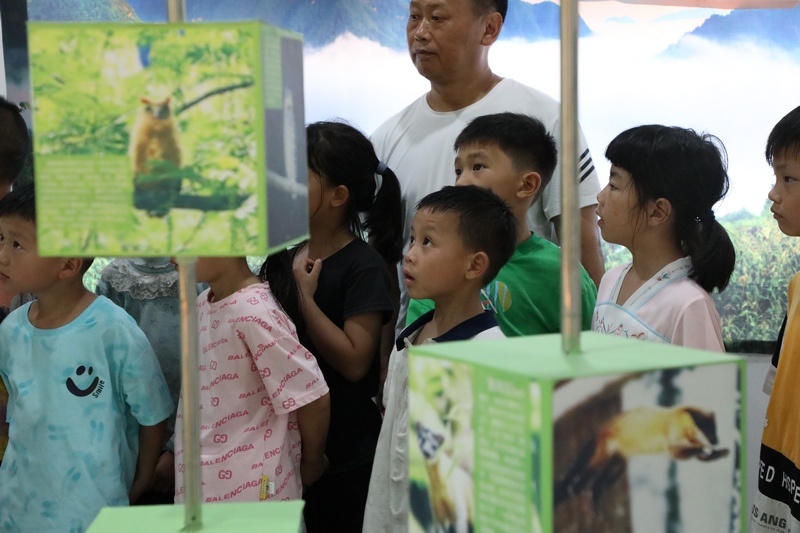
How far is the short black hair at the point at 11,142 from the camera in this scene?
220 cm

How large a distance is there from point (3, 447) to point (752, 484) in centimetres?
197

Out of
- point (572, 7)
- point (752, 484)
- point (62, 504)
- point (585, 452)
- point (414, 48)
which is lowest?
point (752, 484)

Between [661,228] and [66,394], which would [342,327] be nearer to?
[66,394]

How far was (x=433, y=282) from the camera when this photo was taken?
65.3 inches

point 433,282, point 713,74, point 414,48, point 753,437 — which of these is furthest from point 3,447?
point 713,74

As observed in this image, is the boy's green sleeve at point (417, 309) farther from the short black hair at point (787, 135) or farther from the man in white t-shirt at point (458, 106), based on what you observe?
the short black hair at point (787, 135)

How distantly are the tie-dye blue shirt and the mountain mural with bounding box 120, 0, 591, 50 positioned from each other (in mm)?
1277

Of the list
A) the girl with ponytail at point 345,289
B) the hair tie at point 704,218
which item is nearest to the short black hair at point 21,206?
the girl with ponytail at point 345,289

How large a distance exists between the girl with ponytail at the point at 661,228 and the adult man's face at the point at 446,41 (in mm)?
492

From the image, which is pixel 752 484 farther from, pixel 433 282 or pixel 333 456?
pixel 433 282

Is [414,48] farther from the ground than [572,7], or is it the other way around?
[414,48]

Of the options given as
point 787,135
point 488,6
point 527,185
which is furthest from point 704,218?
point 488,6

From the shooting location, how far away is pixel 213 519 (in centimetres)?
85

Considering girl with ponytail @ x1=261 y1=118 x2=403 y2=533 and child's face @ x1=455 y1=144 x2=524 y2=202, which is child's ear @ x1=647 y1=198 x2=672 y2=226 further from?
girl with ponytail @ x1=261 y1=118 x2=403 y2=533
